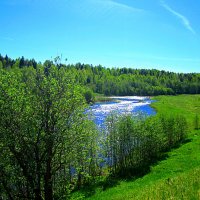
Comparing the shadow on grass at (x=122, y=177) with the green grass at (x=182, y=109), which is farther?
the green grass at (x=182, y=109)

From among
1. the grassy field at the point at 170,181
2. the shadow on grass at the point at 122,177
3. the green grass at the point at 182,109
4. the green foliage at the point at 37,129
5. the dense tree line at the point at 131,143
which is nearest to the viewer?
the grassy field at the point at 170,181

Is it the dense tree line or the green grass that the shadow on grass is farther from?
the green grass

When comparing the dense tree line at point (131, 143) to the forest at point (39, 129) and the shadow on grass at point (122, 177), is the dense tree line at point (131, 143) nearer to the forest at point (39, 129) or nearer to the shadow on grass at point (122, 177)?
the shadow on grass at point (122, 177)

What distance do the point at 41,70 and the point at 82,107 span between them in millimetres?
4778

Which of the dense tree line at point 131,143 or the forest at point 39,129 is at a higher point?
the forest at point 39,129

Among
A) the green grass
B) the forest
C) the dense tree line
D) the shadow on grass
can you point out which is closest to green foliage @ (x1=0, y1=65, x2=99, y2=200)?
the forest

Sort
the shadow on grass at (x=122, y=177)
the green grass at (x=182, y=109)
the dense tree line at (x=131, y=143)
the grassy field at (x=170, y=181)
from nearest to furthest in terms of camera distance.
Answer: the grassy field at (x=170, y=181), the shadow on grass at (x=122, y=177), the dense tree line at (x=131, y=143), the green grass at (x=182, y=109)

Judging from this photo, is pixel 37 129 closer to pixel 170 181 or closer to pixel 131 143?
pixel 170 181

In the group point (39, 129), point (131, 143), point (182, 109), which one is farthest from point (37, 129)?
point (182, 109)

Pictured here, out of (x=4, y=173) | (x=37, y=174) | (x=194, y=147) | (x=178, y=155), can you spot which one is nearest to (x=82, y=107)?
(x=37, y=174)

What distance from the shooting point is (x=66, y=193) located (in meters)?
25.3

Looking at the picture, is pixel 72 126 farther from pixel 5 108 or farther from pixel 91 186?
pixel 91 186

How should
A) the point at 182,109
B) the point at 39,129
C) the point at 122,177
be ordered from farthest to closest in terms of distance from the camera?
the point at 182,109 → the point at 122,177 → the point at 39,129

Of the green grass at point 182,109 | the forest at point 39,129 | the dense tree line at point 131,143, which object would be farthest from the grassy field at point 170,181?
the green grass at point 182,109
